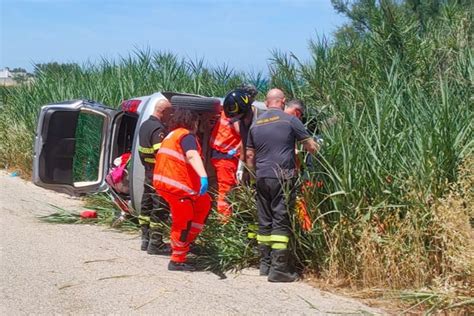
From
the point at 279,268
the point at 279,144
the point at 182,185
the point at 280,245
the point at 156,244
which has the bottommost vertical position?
the point at 156,244

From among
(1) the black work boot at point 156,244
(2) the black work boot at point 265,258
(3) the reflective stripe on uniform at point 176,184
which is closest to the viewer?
(2) the black work boot at point 265,258

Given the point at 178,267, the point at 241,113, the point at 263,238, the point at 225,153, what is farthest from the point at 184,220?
the point at 241,113

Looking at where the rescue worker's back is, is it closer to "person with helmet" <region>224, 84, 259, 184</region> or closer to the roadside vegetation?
the roadside vegetation

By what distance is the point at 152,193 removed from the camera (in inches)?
324

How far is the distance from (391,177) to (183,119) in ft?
7.48

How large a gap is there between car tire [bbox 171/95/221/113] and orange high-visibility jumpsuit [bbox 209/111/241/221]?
0.17 m

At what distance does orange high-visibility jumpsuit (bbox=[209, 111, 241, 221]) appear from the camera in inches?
315

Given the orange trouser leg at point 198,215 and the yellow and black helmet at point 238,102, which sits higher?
the yellow and black helmet at point 238,102

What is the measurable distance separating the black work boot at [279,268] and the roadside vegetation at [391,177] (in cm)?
25

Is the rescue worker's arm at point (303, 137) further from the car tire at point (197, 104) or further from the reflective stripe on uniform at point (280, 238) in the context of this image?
the car tire at point (197, 104)

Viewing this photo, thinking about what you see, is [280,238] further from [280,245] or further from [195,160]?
[195,160]

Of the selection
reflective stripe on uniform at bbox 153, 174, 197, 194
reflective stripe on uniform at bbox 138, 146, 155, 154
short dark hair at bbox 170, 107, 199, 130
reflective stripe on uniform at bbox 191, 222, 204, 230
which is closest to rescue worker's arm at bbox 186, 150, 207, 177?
reflective stripe on uniform at bbox 153, 174, 197, 194

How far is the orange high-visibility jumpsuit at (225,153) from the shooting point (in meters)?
8.00

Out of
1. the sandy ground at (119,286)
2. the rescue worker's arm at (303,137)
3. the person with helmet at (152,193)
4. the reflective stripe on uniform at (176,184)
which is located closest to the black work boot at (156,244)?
the person with helmet at (152,193)
